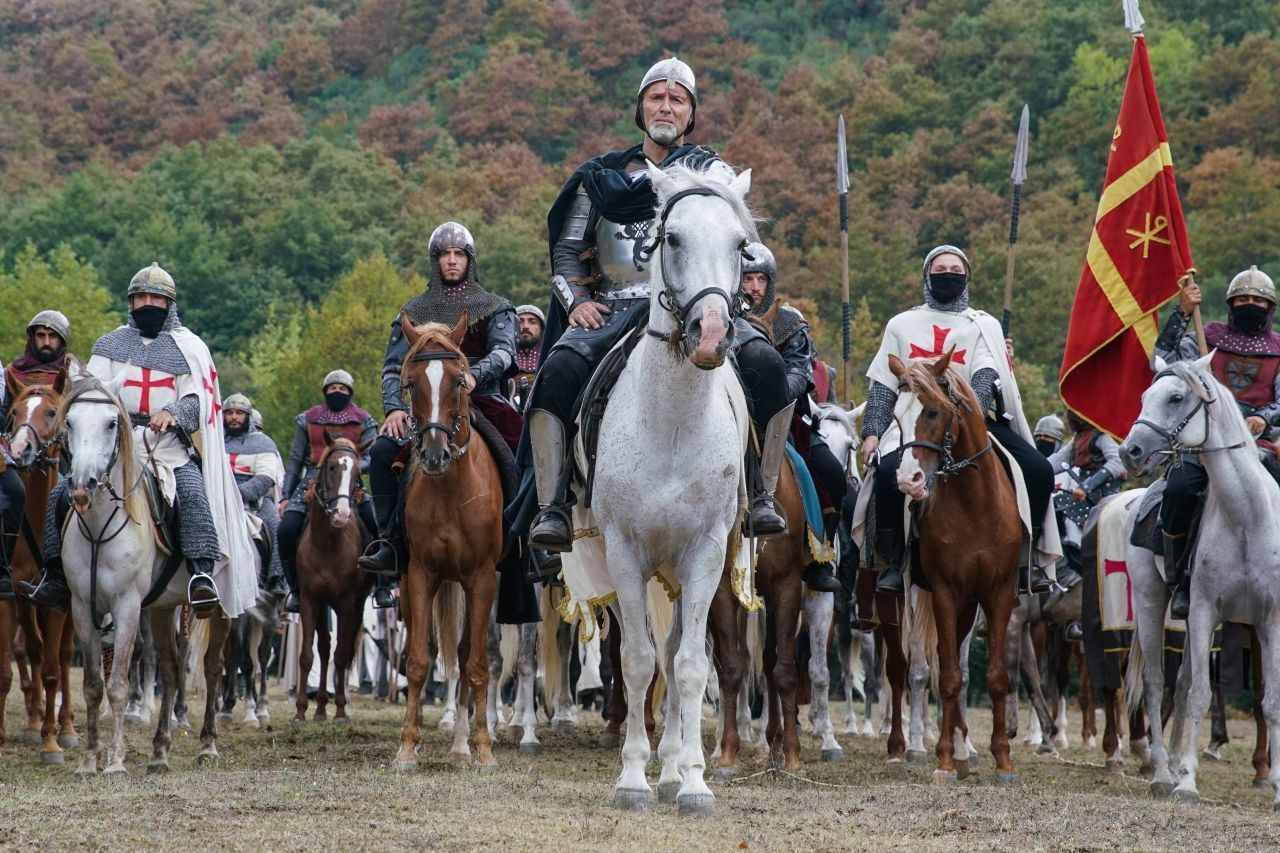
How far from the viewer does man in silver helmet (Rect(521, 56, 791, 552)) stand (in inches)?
378

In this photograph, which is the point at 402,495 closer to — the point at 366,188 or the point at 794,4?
the point at 366,188

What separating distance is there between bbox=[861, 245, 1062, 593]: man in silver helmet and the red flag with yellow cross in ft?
1.96

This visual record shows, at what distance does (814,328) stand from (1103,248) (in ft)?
138

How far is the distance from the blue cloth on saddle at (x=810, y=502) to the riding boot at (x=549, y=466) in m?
3.15

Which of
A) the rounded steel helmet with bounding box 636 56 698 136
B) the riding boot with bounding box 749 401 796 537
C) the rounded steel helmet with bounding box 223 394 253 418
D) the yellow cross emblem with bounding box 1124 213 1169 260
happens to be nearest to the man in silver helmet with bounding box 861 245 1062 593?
the yellow cross emblem with bounding box 1124 213 1169 260

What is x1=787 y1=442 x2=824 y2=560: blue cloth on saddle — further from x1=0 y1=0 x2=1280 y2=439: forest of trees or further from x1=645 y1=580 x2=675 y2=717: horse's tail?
x1=0 y1=0 x2=1280 y2=439: forest of trees

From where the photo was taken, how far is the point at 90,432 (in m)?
10.6

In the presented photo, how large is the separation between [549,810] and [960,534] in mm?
4392

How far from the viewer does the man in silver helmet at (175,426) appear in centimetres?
1154

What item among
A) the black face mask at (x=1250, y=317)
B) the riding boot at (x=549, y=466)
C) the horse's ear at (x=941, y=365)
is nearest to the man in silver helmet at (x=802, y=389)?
the horse's ear at (x=941, y=365)

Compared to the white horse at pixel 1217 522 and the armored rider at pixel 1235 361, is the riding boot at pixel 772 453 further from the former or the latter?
the armored rider at pixel 1235 361

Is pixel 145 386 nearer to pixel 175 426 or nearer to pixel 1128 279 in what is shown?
pixel 175 426

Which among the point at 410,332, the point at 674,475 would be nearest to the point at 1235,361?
the point at 674,475

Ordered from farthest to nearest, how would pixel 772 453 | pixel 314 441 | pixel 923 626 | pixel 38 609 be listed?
pixel 314 441
pixel 38 609
pixel 923 626
pixel 772 453
